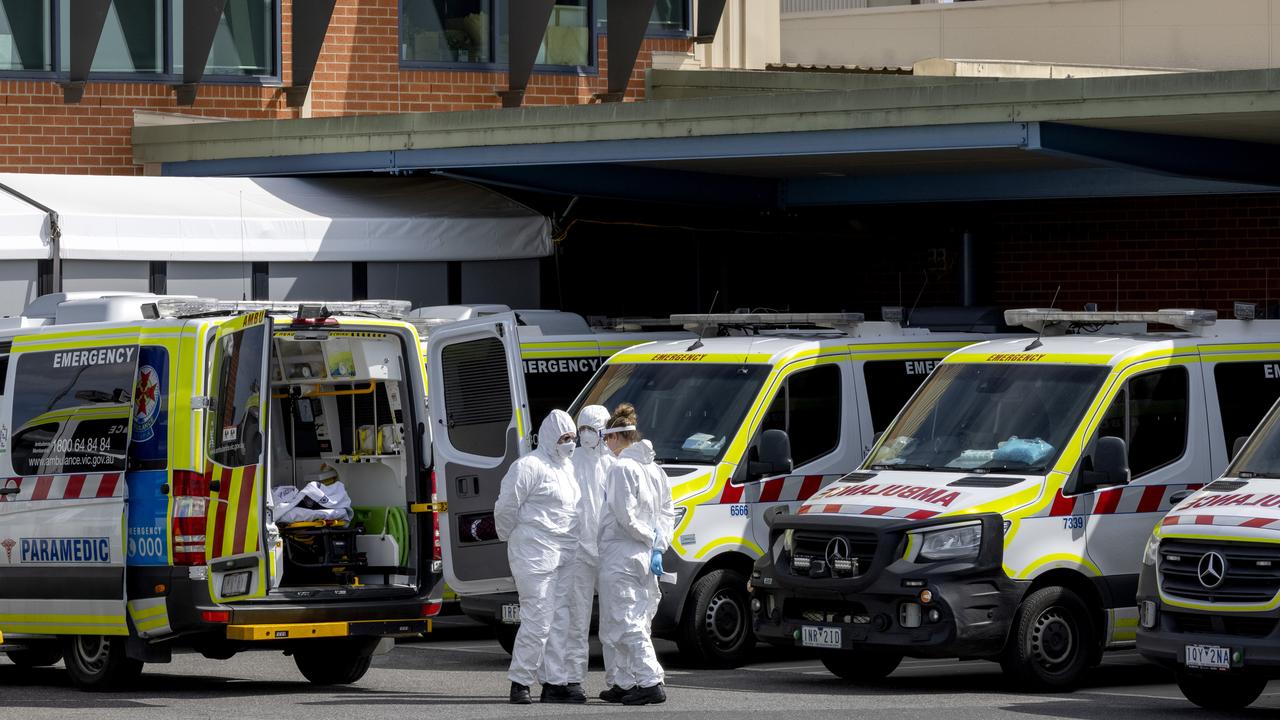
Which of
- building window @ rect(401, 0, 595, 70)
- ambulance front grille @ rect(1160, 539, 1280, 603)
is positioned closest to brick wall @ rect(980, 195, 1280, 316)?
building window @ rect(401, 0, 595, 70)

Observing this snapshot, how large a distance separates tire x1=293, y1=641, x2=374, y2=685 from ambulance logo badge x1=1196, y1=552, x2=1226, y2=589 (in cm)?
502

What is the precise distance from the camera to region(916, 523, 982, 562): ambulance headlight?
12133 millimetres

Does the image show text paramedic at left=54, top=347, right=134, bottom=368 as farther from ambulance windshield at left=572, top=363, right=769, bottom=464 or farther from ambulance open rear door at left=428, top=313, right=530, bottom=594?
ambulance windshield at left=572, top=363, right=769, bottom=464

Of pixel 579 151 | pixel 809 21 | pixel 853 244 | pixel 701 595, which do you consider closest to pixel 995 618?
pixel 701 595

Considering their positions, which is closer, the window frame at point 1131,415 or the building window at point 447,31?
the window frame at point 1131,415

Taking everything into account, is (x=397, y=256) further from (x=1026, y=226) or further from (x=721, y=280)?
→ (x=1026, y=226)

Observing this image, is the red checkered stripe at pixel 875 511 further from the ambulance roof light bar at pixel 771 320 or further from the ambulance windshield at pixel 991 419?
the ambulance roof light bar at pixel 771 320

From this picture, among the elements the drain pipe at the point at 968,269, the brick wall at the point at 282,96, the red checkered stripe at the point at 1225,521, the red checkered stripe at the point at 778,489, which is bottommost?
the red checkered stripe at the point at 778,489

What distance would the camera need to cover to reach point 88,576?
12.1 metres

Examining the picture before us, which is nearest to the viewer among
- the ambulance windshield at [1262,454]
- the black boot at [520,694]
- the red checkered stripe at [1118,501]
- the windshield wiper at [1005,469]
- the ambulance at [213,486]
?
the black boot at [520,694]

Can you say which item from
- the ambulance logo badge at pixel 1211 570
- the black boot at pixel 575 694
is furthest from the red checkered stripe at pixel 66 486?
the ambulance logo badge at pixel 1211 570

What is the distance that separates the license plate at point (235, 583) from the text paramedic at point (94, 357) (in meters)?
1.44

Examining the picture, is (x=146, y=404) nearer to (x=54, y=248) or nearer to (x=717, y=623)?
(x=717, y=623)

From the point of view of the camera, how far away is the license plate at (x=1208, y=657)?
10922mm
